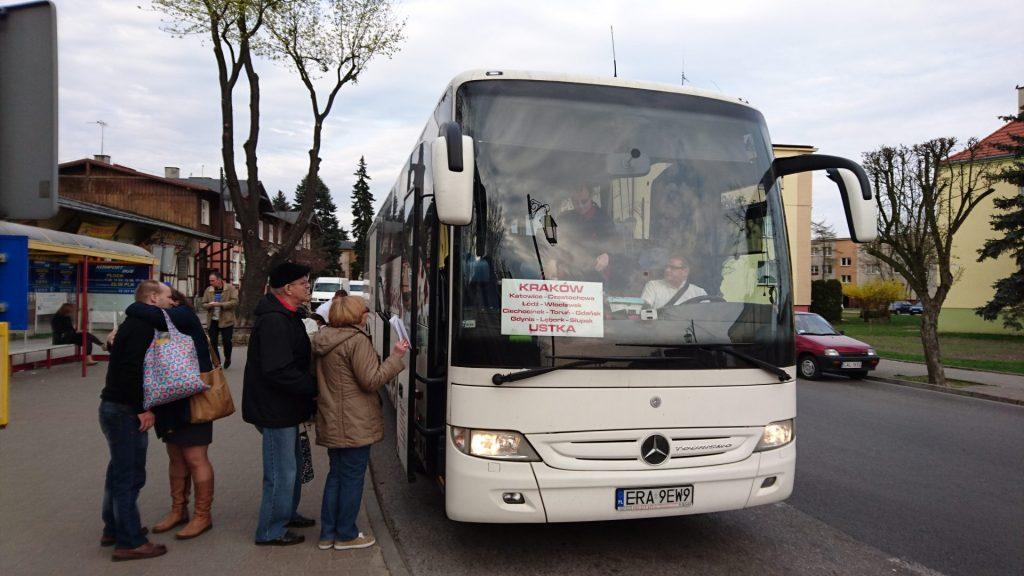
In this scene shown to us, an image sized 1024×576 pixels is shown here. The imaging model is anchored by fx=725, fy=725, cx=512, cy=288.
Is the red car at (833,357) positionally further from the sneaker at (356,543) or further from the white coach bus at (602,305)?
the sneaker at (356,543)

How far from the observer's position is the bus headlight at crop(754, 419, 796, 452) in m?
4.54

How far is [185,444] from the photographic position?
15.5 feet

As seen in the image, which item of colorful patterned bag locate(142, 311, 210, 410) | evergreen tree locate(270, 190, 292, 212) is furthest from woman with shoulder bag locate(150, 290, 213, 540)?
evergreen tree locate(270, 190, 292, 212)

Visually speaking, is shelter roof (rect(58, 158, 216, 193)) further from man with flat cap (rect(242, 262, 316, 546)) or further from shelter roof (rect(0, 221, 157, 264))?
man with flat cap (rect(242, 262, 316, 546))

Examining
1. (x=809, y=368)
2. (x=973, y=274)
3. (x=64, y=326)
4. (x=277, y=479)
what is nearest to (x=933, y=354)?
(x=809, y=368)

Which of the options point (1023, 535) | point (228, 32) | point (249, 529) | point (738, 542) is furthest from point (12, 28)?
point (228, 32)

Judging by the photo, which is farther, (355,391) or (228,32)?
(228,32)

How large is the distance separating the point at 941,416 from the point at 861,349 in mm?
5076

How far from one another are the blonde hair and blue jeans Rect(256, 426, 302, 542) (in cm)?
77

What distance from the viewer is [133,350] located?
4.41m

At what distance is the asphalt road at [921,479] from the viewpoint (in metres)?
5.16

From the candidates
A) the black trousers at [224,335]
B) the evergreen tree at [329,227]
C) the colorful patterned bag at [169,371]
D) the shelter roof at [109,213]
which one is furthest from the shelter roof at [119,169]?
the colorful patterned bag at [169,371]

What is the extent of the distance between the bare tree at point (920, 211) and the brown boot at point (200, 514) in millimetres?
14408

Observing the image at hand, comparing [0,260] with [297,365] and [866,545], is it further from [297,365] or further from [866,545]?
[866,545]
